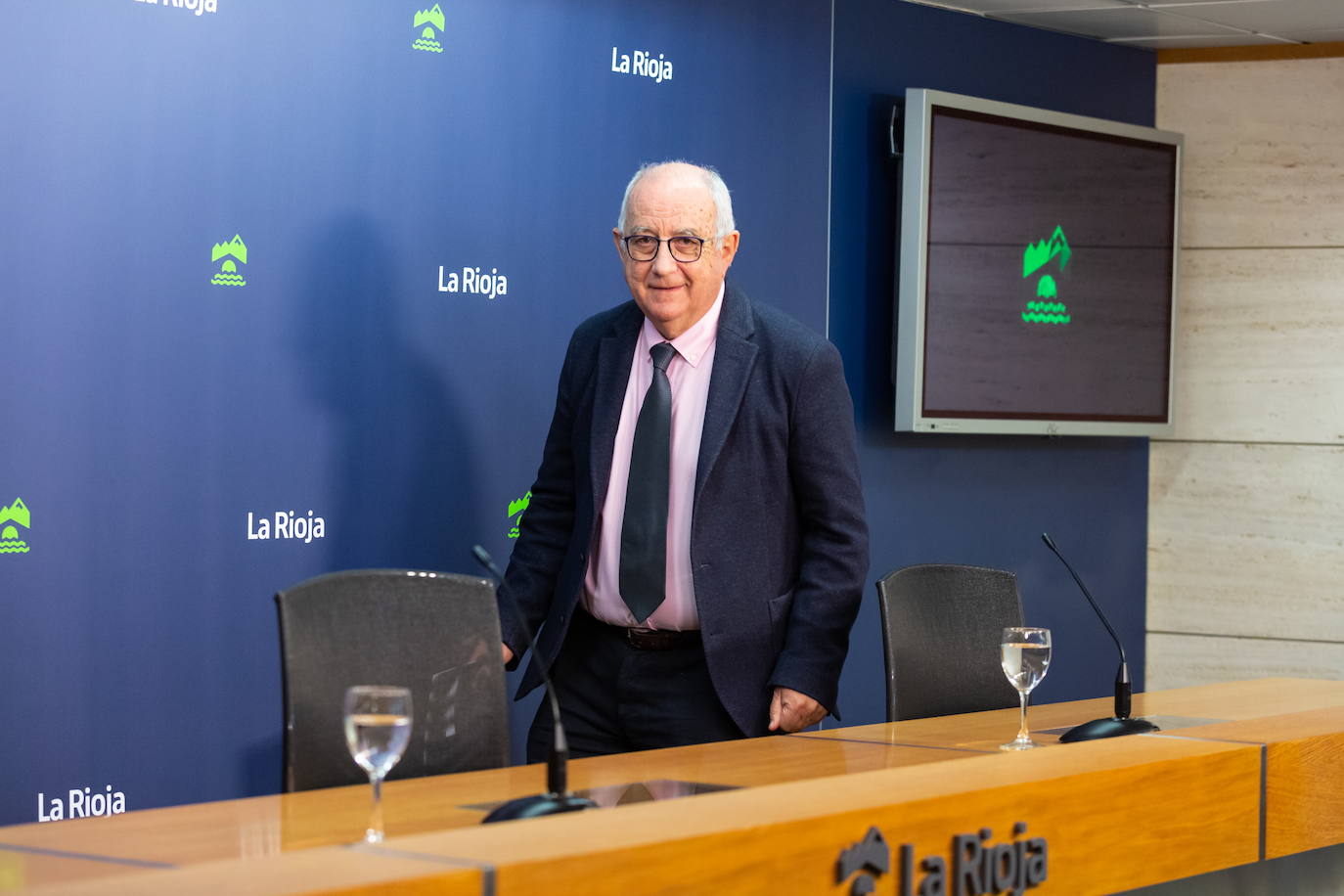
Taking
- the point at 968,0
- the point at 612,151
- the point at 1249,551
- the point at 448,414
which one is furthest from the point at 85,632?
the point at 1249,551

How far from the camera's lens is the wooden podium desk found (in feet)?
5.50

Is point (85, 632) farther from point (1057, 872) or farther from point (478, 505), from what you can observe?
point (1057, 872)

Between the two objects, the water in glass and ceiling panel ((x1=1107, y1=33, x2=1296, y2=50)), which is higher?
ceiling panel ((x1=1107, y1=33, x2=1296, y2=50))

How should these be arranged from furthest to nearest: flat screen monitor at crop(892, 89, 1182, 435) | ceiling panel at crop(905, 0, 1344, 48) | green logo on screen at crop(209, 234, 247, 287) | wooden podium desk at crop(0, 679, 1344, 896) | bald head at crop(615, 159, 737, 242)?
ceiling panel at crop(905, 0, 1344, 48) → flat screen monitor at crop(892, 89, 1182, 435) → green logo on screen at crop(209, 234, 247, 287) → bald head at crop(615, 159, 737, 242) → wooden podium desk at crop(0, 679, 1344, 896)

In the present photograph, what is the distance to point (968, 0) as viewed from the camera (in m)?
5.32

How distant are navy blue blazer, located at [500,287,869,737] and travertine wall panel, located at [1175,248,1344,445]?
2.92 metres

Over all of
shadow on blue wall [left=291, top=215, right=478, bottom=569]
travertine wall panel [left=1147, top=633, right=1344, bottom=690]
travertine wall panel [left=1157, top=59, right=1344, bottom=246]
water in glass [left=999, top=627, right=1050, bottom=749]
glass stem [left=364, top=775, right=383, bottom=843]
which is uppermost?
travertine wall panel [left=1157, top=59, right=1344, bottom=246]

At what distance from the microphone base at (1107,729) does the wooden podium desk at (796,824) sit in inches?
2.5

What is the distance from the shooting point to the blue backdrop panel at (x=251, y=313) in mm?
3467

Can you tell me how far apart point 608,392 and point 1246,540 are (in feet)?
11.1

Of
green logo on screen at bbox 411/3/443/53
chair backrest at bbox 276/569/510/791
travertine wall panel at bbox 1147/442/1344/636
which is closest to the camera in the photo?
chair backrest at bbox 276/569/510/791

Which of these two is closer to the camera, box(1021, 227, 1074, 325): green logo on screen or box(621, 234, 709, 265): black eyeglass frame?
box(621, 234, 709, 265): black eyeglass frame

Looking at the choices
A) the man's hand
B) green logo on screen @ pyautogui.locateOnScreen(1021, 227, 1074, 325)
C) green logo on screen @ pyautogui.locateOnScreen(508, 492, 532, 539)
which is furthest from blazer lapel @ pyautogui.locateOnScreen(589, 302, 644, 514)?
green logo on screen @ pyautogui.locateOnScreen(1021, 227, 1074, 325)

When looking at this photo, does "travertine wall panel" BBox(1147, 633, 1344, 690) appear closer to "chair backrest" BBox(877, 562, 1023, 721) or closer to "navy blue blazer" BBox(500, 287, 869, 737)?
"chair backrest" BBox(877, 562, 1023, 721)
